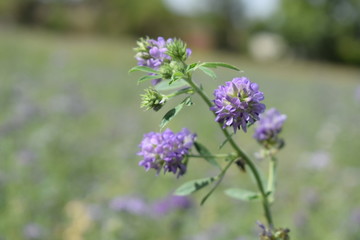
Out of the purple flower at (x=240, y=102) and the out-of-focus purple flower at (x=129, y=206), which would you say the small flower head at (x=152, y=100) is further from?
the out-of-focus purple flower at (x=129, y=206)

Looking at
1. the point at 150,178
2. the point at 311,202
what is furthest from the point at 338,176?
the point at 150,178

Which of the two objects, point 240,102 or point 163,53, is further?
point 163,53

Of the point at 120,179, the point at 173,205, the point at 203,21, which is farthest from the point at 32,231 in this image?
the point at 203,21

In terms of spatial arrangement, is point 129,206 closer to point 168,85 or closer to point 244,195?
point 244,195

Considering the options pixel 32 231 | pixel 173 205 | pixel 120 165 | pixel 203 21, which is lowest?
pixel 32 231

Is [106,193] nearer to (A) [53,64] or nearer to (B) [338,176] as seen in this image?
(B) [338,176]

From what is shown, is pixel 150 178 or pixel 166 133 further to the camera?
pixel 150 178
